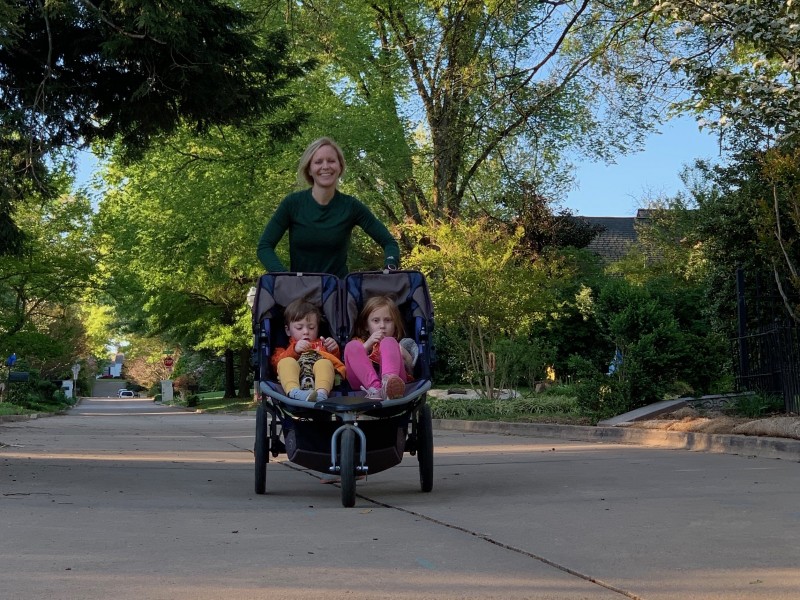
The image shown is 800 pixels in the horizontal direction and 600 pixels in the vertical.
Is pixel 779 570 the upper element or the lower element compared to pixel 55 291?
lower

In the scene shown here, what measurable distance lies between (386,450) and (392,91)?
89.2ft

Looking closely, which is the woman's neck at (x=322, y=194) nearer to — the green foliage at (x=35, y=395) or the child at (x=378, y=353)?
the child at (x=378, y=353)

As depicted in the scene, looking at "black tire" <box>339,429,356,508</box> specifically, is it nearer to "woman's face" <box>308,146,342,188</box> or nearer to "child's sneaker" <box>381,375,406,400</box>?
"child's sneaker" <box>381,375,406,400</box>

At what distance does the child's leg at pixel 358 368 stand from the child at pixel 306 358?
0.07 m

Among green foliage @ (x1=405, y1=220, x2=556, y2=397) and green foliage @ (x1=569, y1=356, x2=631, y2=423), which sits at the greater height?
green foliage @ (x1=405, y1=220, x2=556, y2=397)

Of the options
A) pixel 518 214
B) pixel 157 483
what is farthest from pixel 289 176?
pixel 157 483

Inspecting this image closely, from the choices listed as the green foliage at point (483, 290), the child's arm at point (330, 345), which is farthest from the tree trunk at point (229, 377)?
the child's arm at point (330, 345)

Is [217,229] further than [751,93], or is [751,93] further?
[217,229]

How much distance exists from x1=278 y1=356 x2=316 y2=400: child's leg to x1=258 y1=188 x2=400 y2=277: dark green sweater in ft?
3.18

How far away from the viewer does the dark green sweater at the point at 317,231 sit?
7.87m

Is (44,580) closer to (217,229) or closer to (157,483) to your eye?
(157,483)

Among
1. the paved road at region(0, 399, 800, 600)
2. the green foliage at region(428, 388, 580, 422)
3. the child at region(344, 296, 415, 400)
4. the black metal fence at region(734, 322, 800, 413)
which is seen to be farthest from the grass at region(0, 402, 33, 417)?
the child at region(344, 296, 415, 400)

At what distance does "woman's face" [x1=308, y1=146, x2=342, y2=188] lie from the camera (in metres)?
7.84

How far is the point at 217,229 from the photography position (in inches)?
1291
